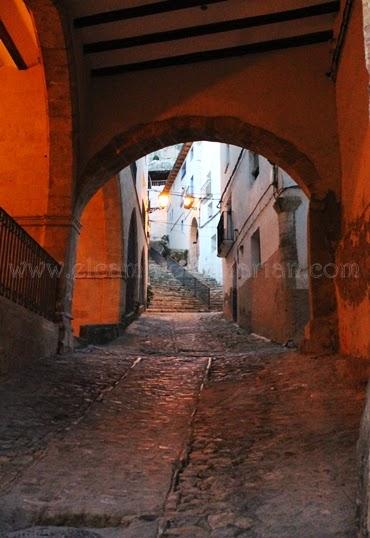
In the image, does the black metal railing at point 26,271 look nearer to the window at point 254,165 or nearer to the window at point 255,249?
the window at point 255,249

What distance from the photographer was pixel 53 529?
2227mm

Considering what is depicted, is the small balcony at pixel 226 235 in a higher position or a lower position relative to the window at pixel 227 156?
lower

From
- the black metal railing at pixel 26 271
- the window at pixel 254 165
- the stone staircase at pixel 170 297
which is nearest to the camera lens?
Answer: the black metal railing at pixel 26 271

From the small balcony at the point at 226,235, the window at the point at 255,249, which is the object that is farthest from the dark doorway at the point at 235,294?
the window at the point at 255,249

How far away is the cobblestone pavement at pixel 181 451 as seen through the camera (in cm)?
226

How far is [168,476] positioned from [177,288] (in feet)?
61.1

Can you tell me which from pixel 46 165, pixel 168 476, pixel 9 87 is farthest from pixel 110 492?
pixel 9 87

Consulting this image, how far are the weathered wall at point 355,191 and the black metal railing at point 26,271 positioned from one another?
3.42 meters

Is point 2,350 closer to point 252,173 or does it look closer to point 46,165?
point 46,165

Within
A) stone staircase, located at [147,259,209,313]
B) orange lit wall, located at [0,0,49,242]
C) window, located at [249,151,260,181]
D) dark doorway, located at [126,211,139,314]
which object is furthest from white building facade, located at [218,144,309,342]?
orange lit wall, located at [0,0,49,242]

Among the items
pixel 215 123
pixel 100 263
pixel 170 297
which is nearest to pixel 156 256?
pixel 170 297

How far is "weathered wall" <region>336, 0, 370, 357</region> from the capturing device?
473 cm

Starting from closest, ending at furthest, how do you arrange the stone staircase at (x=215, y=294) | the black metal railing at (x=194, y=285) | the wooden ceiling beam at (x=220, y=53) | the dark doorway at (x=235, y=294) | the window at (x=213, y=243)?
the wooden ceiling beam at (x=220, y=53) < the dark doorway at (x=235, y=294) < the stone staircase at (x=215, y=294) < the black metal railing at (x=194, y=285) < the window at (x=213, y=243)

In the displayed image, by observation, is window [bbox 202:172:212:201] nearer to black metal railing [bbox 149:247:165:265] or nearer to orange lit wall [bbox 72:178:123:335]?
black metal railing [bbox 149:247:165:265]
